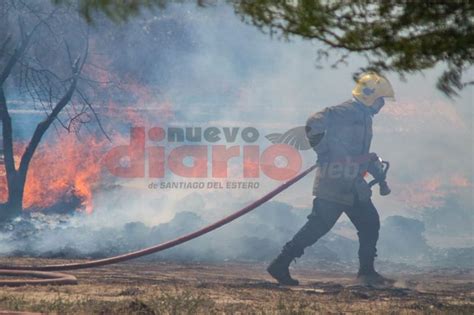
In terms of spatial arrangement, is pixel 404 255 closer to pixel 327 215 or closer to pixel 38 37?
pixel 327 215

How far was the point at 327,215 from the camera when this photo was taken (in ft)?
43.3

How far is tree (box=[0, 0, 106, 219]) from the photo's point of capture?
542 inches

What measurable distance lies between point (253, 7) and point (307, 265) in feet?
15.4

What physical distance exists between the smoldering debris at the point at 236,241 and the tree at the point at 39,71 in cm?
69

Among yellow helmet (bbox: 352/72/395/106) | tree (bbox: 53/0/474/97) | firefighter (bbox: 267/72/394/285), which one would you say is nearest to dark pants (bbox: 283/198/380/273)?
firefighter (bbox: 267/72/394/285)

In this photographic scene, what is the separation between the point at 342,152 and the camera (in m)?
13.2

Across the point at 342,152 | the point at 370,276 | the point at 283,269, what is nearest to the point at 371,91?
the point at 342,152

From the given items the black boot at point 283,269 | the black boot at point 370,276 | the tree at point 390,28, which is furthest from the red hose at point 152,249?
the tree at point 390,28

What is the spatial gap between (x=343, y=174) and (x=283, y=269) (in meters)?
1.24

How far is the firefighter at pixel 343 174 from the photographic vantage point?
13.2m

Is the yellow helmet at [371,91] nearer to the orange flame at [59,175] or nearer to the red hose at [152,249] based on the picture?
the red hose at [152,249]

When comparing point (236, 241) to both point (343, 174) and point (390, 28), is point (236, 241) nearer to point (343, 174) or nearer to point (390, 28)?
point (343, 174)

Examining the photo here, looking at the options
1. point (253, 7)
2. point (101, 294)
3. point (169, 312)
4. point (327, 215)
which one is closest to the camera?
point (253, 7)

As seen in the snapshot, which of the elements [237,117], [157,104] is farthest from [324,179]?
[157,104]
